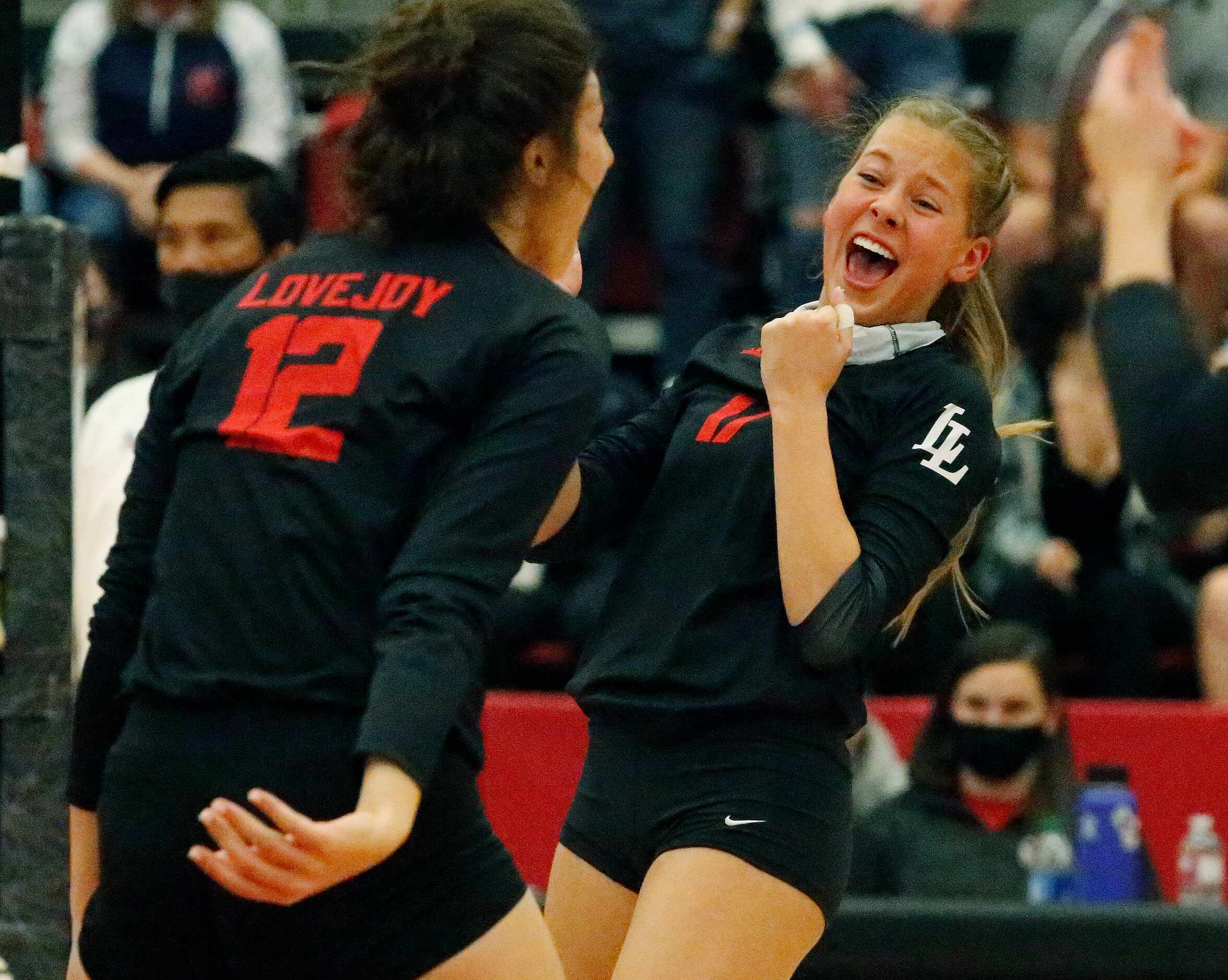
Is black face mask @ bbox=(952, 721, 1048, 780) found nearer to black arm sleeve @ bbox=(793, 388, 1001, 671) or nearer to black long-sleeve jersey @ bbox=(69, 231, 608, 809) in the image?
black arm sleeve @ bbox=(793, 388, 1001, 671)

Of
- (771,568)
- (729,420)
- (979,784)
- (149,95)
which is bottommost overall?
(979,784)

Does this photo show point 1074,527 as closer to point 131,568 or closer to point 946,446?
point 946,446

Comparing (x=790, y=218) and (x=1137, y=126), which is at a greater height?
(x=1137, y=126)

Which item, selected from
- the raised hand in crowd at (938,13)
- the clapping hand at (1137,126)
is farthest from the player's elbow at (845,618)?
the raised hand in crowd at (938,13)

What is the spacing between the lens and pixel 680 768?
104 inches

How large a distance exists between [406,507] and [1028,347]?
12.4ft

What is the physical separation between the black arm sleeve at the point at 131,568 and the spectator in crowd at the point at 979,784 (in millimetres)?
2705

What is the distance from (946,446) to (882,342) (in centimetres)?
20

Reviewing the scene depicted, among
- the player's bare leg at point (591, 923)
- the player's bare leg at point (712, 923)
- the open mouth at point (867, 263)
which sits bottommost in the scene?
the player's bare leg at point (591, 923)

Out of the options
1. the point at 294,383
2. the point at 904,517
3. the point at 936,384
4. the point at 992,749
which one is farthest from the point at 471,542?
the point at 992,749

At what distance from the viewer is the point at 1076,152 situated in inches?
208

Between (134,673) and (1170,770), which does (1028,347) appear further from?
(134,673)

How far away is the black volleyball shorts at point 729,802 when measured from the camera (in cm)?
259

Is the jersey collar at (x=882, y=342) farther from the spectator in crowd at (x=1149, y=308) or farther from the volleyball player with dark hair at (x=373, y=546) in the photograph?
the volleyball player with dark hair at (x=373, y=546)
